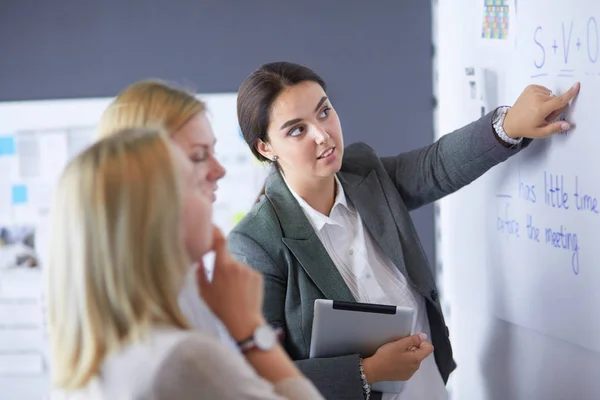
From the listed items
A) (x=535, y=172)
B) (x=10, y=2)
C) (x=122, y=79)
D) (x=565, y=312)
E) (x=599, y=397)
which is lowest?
(x=599, y=397)

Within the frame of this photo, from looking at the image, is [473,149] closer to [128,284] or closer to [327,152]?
[327,152]

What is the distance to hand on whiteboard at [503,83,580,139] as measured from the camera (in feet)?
5.17

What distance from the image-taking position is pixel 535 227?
1765 mm

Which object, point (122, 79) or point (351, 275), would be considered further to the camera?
point (122, 79)

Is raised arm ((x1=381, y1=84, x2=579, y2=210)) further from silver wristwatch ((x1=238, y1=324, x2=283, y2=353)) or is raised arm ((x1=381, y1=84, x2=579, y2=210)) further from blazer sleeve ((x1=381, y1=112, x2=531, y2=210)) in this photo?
silver wristwatch ((x1=238, y1=324, x2=283, y2=353))

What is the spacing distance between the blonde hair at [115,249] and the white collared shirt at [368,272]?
0.88 m

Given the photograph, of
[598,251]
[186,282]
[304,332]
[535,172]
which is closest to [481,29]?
[535,172]

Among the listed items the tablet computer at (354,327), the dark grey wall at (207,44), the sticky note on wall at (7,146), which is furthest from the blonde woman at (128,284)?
the sticky note on wall at (7,146)

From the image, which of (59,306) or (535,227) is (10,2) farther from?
(59,306)

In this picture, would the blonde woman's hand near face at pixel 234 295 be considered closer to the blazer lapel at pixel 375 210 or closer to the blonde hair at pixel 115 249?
the blonde hair at pixel 115 249

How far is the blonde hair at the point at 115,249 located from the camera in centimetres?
90

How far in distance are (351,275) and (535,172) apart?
46 centimetres

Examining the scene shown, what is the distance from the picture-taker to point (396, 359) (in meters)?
1.64

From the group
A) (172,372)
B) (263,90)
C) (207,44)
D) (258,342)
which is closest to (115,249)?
(172,372)
